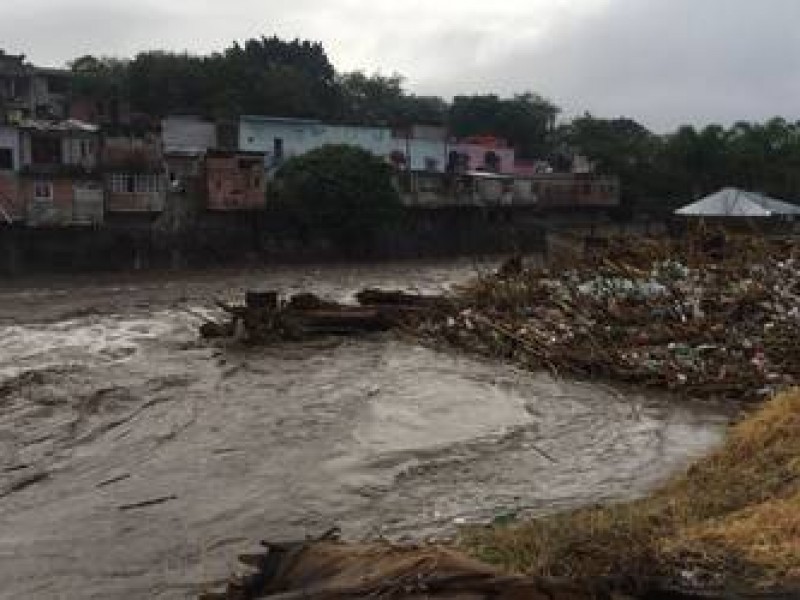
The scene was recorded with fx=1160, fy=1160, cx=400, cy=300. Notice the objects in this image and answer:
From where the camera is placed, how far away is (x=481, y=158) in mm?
69000

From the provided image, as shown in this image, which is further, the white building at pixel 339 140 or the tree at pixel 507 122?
the tree at pixel 507 122

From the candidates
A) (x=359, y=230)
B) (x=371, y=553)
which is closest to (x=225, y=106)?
(x=359, y=230)

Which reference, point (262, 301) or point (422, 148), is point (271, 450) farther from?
point (422, 148)

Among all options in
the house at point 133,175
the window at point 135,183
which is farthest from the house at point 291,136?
the window at point 135,183

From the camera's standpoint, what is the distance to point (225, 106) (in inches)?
2357

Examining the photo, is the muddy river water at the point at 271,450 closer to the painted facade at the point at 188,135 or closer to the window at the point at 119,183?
the window at the point at 119,183

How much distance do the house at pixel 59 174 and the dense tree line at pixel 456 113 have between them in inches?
538

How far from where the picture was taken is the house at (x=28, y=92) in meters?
53.6

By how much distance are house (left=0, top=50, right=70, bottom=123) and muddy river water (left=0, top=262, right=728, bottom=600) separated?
32.8 m

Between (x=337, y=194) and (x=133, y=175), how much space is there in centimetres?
832

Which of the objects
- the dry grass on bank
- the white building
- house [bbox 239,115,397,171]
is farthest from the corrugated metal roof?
the dry grass on bank

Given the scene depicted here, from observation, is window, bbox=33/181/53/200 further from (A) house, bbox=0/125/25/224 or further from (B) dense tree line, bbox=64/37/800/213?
(B) dense tree line, bbox=64/37/800/213

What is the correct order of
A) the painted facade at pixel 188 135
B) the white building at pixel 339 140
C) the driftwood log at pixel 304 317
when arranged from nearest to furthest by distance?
the driftwood log at pixel 304 317
the painted facade at pixel 188 135
the white building at pixel 339 140

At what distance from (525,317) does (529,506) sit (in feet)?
33.2
